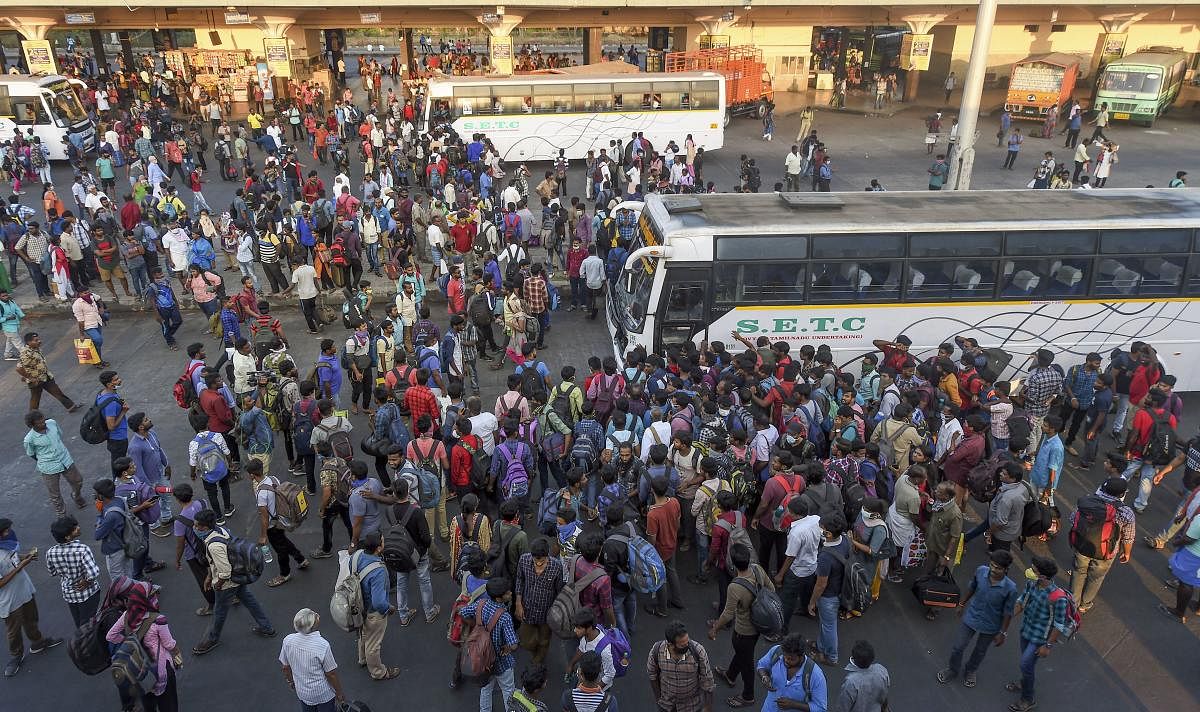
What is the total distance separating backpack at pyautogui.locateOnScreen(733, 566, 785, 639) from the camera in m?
5.79

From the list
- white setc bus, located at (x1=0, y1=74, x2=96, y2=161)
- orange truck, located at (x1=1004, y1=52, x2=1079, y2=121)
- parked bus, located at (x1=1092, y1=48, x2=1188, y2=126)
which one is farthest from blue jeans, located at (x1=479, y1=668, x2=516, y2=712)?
parked bus, located at (x1=1092, y1=48, x2=1188, y2=126)

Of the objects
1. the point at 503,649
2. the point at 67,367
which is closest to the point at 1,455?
the point at 67,367

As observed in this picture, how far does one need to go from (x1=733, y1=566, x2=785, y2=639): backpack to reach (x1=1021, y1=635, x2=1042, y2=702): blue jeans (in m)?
2.14

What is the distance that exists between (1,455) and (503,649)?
851 cm

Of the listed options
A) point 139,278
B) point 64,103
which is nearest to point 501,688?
point 139,278

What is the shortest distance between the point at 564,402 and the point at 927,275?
17.8 feet

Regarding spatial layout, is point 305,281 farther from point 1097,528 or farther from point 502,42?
point 502,42

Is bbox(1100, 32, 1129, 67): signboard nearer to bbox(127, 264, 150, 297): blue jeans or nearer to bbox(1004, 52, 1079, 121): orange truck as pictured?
bbox(1004, 52, 1079, 121): orange truck

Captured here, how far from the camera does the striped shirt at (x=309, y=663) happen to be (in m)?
5.66

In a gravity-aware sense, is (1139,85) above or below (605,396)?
above

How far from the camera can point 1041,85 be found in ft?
92.8

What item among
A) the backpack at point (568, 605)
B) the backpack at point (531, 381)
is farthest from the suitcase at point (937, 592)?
the backpack at point (531, 381)

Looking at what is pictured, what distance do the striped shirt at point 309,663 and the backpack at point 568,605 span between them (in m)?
1.61

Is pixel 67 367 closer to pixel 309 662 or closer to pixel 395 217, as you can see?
pixel 395 217
